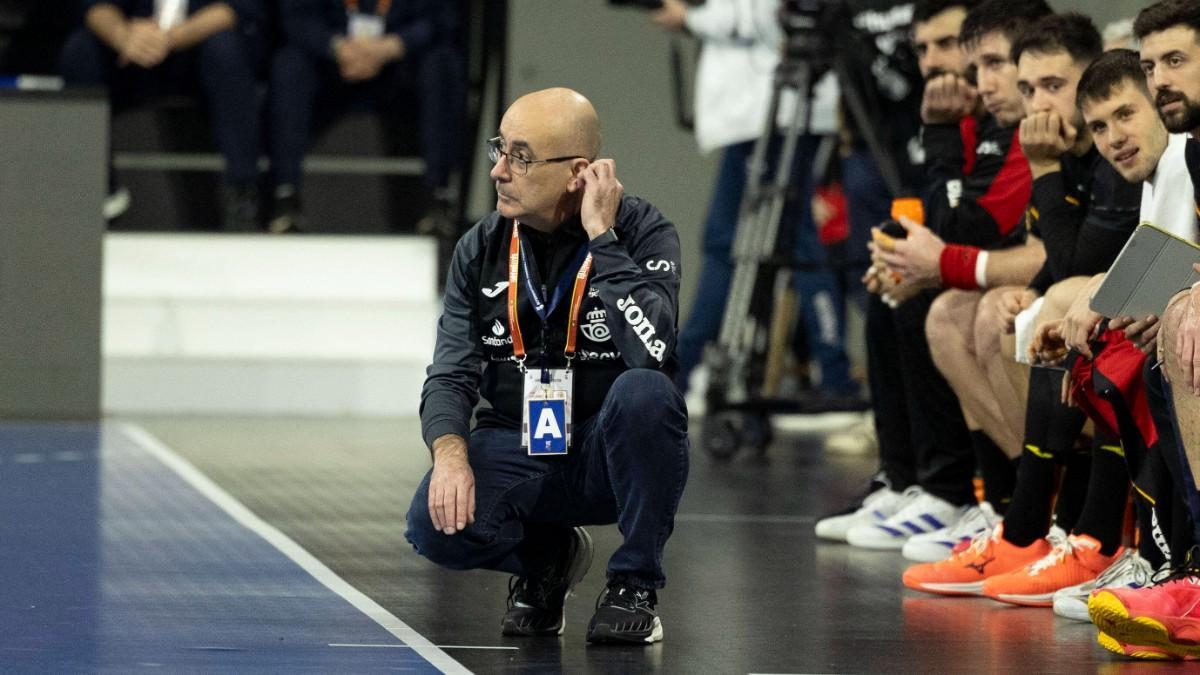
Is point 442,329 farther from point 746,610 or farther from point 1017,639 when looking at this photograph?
point 1017,639

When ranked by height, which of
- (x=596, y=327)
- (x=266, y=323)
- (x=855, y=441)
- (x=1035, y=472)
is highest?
(x=596, y=327)

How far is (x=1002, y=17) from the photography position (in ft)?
15.3

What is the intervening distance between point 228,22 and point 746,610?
5150 mm

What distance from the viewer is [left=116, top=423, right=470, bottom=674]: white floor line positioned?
3326 mm

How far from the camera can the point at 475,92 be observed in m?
8.64

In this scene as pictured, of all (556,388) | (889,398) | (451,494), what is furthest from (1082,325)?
(889,398)

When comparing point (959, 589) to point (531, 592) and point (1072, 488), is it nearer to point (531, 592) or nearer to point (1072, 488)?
point (1072, 488)

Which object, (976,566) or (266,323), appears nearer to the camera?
(976,566)

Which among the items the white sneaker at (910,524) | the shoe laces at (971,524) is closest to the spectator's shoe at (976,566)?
the shoe laces at (971,524)

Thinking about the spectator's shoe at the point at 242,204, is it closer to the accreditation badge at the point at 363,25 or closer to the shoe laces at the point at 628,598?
the accreditation badge at the point at 363,25

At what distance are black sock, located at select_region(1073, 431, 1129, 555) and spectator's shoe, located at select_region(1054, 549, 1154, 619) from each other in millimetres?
94

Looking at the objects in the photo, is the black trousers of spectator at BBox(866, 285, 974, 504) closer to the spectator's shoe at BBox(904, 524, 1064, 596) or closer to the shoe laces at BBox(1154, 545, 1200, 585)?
the spectator's shoe at BBox(904, 524, 1064, 596)

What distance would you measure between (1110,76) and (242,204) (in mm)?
5234

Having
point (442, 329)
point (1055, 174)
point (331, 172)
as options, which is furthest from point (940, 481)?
point (331, 172)
